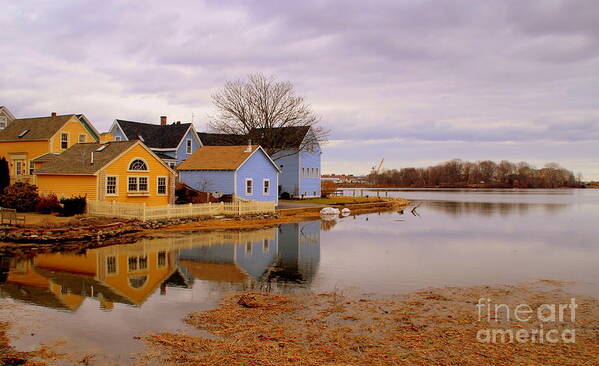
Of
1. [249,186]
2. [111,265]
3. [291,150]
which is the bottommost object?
[111,265]

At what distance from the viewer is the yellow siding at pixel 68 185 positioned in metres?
30.4

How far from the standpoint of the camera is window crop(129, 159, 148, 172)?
104ft

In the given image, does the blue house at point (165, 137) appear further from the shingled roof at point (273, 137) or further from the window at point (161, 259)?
the window at point (161, 259)

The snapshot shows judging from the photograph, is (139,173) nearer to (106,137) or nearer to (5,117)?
(106,137)

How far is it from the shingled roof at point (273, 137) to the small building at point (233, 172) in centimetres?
1064

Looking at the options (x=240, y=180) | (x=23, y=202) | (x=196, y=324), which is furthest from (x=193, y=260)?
(x=240, y=180)

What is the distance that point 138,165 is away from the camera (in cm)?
3222

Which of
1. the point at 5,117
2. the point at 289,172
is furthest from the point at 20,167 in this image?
the point at 289,172

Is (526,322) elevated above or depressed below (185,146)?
below

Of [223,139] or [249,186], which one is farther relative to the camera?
[223,139]

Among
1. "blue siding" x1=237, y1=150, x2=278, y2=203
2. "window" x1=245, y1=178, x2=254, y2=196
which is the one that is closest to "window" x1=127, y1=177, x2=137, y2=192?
"blue siding" x1=237, y1=150, x2=278, y2=203

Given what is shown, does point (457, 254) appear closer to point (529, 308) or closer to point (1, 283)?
point (529, 308)

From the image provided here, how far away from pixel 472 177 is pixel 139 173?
173m

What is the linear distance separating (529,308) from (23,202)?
29983 millimetres
